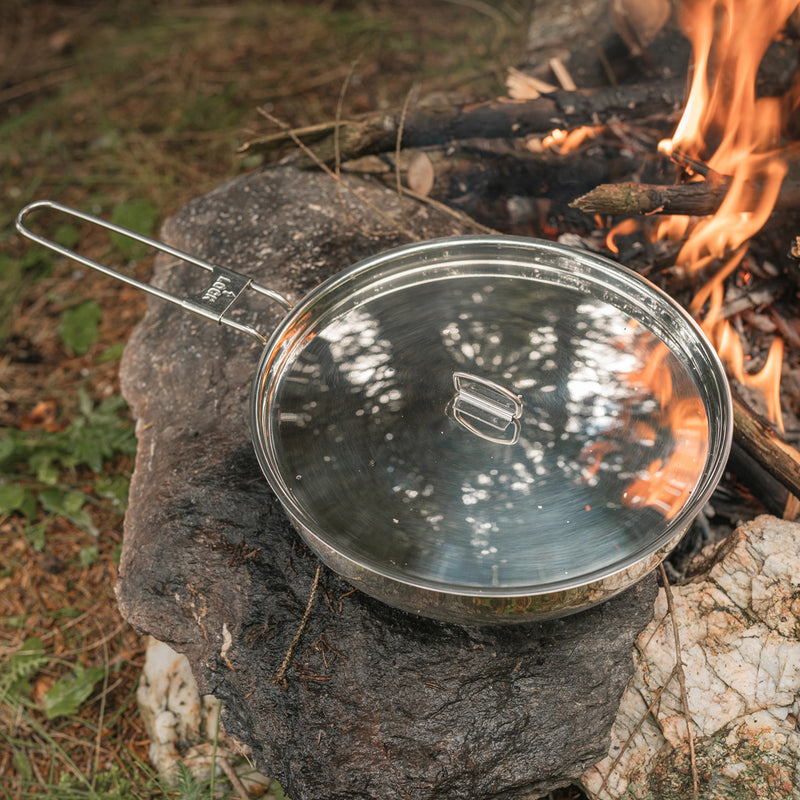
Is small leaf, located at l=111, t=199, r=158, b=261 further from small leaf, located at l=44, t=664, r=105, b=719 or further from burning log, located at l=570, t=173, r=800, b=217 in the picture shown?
burning log, located at l=570, t=173, r=800, b=217

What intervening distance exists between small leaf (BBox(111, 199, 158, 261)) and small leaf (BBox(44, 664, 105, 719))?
6.18 ft

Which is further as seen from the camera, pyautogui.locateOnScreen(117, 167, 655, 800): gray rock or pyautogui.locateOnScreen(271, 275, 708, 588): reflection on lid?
pyautogui.locateOnScreen(117, 167, 655, 800): gray rock

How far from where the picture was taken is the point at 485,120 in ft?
8.03

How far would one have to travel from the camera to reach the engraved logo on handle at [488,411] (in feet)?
4.84

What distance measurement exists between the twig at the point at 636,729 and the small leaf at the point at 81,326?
2510 mm

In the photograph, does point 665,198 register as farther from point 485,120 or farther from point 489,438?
point 489,438

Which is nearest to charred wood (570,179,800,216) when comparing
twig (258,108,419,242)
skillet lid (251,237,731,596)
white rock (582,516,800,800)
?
skillet lid (251,237,731,596)

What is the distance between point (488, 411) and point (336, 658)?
62 centimetres

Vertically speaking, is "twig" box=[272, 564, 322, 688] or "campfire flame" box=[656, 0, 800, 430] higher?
"campfire flame" box=[656, 0, 800, 430]

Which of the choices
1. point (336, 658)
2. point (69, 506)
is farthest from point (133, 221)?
point (336, 658)

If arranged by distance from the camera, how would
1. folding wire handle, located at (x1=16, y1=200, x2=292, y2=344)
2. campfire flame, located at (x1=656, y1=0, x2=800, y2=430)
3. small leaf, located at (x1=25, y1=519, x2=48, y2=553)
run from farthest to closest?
small leaf, located at (x1=25, y1=519, x2=48, y2=553) → campfire flame, located at (x1=656, y1=0, x2=800, y2=430) → folding wire handle, located at (x1=16, y1=200, x2=292, y2=344)

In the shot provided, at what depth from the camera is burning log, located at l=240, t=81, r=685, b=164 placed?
2.43 m

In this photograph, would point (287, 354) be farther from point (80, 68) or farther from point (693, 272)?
point (80, 68)

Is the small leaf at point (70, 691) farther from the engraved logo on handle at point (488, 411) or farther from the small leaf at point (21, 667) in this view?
the engraved logo on handle at point (488, 411)
